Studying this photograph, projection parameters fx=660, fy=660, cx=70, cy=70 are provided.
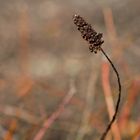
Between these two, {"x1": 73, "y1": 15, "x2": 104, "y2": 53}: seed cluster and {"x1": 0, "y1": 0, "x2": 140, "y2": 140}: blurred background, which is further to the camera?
{"x1": 0, "y1": 0, "x2": 140, "y2": 140}: blurred background

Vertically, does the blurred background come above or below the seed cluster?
above

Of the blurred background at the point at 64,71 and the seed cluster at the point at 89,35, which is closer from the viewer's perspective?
the seed cluster at the point at 89,35

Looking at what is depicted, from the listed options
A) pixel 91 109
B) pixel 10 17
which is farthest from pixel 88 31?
pixel 10 17

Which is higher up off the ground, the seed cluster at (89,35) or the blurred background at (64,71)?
the blurred background at (64,71)

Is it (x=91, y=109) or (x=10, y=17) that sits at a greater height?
(x=10, y=17)

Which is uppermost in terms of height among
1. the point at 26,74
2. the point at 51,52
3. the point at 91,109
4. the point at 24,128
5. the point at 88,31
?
the point at 51,52

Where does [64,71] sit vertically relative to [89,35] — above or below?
above

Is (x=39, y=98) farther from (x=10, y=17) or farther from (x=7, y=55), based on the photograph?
(x=10, y=17)

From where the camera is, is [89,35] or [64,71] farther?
[64,71]
